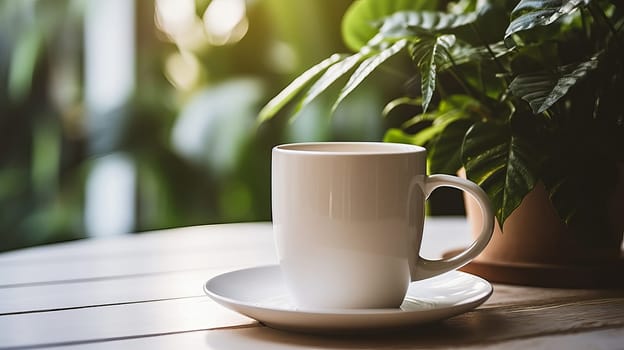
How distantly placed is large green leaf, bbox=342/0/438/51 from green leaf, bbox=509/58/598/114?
276 millimetres

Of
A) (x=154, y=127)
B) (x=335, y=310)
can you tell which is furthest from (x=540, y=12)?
(x=154, y=127)

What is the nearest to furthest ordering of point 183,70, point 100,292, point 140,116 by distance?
point 100,292
point 140,116
point 183,70

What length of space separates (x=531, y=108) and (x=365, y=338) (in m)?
0.27

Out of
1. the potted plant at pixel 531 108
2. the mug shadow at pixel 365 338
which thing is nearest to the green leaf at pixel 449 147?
the potted plant at pixel 531 108

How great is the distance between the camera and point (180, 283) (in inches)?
32.3

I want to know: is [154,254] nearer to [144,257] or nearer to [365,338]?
[144,257]

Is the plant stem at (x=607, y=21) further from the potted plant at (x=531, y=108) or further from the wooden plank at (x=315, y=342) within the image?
the wooden plank at (x=315, y=342)

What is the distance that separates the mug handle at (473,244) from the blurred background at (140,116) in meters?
1.23

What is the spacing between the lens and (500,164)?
70 centimetres

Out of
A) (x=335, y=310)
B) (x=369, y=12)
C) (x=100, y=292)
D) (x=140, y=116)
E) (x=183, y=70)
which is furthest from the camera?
(x=183, y=70)

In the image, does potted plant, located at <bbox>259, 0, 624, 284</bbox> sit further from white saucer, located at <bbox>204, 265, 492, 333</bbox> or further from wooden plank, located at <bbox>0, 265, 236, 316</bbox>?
wooden plank, located at <bbox>0, 265, 236, 316</bbox>

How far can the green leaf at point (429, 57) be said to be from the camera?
2.15 feet

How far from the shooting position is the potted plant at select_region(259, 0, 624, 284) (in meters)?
0.69

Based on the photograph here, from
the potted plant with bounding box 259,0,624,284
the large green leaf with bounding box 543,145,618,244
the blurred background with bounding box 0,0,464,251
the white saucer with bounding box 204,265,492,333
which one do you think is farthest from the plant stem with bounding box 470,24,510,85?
the blurred background with bounding box 0,0,464,251
